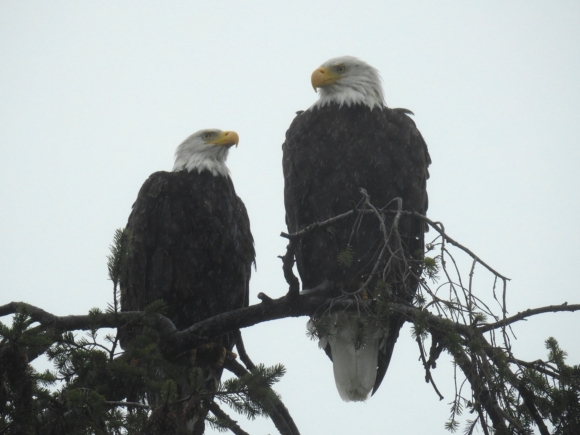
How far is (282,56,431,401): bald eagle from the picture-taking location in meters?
4.76

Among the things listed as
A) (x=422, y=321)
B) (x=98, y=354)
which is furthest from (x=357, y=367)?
(x=98, y=354)

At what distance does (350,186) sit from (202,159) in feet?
4.34

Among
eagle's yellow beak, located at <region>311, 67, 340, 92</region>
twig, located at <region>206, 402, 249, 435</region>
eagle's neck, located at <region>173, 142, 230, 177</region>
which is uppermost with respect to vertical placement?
eagle's yellow beak, located at <region>311, 67, 340, 92</region>

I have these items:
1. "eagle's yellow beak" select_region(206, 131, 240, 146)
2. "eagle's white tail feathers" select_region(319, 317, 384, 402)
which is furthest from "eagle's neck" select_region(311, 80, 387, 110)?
"eagle's white tail feathers" select_region(319, 317, 384, 402)

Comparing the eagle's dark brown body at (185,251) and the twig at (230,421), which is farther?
the eagle's dark brown body at (185,251)

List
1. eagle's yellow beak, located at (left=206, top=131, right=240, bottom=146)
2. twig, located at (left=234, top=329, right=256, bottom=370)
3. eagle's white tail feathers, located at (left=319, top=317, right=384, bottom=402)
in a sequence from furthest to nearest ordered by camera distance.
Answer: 1. eagle's yellow beak, located at (left=206, top=131, right=240, bottom=146)
2. eagle's white tail feathers, located at (left=319, top=317, right=384, bottom=402)
3. twig, located at (left=234, top=329, right=256, bottom=370)

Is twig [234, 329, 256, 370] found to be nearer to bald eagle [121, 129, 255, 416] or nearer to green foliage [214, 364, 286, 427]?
bald eagle [121, 129, 255, 416]

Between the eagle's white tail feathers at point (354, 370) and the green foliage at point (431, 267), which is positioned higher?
the eagle's white tail feathers at point (354, 370)

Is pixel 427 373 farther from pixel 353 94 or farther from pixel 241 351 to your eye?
pixel 353 94

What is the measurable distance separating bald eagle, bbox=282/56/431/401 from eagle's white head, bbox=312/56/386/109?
0.05ft

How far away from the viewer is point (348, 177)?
15.6 ft

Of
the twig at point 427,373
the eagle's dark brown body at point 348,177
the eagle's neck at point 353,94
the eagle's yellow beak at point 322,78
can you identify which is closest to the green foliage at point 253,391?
the twig at point 427,373

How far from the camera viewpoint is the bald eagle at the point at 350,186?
15.6 feet

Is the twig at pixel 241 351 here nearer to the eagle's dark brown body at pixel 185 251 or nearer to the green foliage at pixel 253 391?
the eagle's dark brown body at pixel 185 251
